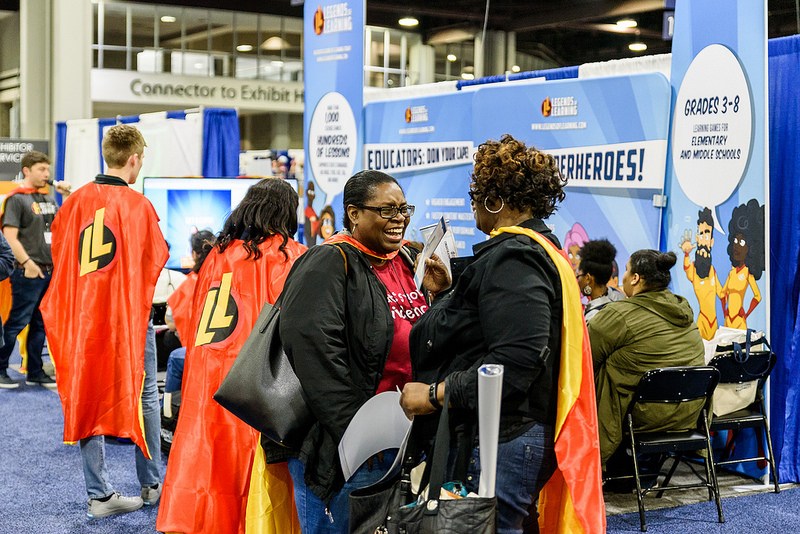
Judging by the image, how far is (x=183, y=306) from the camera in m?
4.30

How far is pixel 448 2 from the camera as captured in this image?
65.2ft

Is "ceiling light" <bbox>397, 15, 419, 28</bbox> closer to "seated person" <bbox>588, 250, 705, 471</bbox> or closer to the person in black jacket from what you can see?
"seated person" <bbox>588, 250, 705, 471</bbox>

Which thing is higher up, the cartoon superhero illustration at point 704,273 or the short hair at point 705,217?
the short hair at point 705,217

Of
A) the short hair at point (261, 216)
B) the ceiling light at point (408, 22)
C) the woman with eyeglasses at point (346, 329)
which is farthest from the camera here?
the ceiling light at point (408, 22)

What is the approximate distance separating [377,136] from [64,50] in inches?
266

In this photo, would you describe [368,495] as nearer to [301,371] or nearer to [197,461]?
[301,371]

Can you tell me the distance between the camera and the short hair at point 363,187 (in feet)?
7.69

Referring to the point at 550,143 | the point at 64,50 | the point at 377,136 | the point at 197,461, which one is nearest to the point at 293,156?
the point at 64,50

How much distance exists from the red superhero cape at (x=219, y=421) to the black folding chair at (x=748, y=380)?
217 cm

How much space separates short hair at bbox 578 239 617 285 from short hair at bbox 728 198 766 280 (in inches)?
23.1

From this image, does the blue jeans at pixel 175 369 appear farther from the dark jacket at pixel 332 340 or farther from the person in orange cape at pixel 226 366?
the dark jacket at pixel 332 340

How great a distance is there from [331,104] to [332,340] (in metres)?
4.72

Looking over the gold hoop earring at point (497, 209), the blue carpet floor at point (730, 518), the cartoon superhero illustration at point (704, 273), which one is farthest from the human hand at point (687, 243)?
the gold hoop earring at point (497, 209)

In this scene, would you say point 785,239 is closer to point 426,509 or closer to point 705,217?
point 705,217
